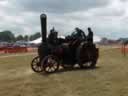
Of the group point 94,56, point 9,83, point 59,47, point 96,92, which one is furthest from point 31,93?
point 94,56

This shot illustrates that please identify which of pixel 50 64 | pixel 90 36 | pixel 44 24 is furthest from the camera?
pixel 90 36

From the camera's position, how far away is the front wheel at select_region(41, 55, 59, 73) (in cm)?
1909

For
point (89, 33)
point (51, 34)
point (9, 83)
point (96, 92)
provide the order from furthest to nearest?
point (89, 33) < point (51, 34) < point (9, 83) < point (96, 92)

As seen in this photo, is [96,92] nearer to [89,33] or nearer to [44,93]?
[44,93]

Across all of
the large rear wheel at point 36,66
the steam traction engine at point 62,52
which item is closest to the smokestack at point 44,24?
the steam traction engine at point 62,52

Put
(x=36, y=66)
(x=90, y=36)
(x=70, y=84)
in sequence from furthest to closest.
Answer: (x=90, y=36) → (x=36, y=66) → (x=70, y=84)

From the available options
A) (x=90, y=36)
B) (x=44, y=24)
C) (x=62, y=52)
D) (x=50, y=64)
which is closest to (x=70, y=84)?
(x=50, y=64)

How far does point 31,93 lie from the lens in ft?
43.1

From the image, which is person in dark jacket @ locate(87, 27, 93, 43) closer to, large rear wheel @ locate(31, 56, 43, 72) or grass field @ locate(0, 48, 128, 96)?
large rear wheel @ locate(31, 56, 43, 72)

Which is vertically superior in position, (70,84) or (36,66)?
(36,66)

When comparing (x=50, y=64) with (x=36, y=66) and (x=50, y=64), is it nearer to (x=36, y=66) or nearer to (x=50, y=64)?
(x=50, y=64)

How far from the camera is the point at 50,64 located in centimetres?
1923

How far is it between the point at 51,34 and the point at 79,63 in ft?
6.62

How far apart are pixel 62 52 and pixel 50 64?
1341 mm
